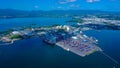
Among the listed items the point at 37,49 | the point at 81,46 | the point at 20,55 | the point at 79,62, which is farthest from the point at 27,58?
the point at 81,46

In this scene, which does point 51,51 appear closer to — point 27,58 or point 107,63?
point 27,58

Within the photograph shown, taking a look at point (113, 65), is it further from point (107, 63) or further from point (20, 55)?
point (20, 55)

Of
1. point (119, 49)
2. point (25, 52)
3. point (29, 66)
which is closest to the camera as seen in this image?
point (29, 66)

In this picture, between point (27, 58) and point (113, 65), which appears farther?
point (27, 58)

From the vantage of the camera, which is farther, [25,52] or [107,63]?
[25,52]

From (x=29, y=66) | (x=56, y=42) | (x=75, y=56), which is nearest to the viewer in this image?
(x=29, y=66)

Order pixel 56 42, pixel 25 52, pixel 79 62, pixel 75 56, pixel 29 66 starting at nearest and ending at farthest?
pixel 29 66, pixel 79 62, pixel 75 56, pixel 25 52, pixel 56 42

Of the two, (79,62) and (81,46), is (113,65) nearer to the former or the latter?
(79,62)

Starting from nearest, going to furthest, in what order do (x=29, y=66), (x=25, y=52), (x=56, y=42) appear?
1. (x=29, y=66)
2. (x=25, y=52)
3. (x=56, y=42)

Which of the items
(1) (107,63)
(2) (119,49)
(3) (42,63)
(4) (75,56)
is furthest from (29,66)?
(2) (119,49)
